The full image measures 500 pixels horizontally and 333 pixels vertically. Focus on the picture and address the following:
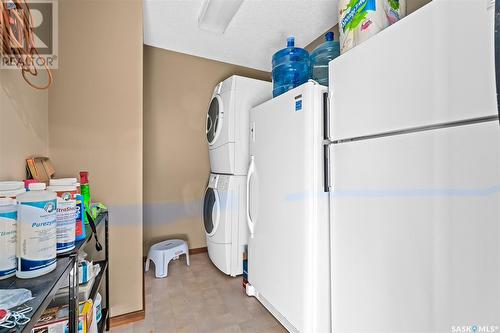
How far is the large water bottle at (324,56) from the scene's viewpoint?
1.66 meters

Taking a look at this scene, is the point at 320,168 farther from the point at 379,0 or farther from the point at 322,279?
the point at 379,0

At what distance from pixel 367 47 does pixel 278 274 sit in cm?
140

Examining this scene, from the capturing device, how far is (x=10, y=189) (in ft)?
2.42

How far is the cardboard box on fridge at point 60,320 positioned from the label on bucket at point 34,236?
39 cm

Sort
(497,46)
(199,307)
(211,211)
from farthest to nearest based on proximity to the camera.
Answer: (211,211)
(199,307)
(497,46)

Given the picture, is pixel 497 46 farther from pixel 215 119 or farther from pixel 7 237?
pixel 215 119

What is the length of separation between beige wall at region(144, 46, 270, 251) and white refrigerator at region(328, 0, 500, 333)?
206cm

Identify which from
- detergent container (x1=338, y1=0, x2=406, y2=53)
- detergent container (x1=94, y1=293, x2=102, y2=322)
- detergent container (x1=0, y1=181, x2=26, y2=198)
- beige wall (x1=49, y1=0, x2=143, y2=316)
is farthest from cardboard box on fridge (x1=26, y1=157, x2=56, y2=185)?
detergent container (x1=338, y1=0, x2=406, y2=53)

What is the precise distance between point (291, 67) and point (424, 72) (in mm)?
1145

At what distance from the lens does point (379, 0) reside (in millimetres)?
1107

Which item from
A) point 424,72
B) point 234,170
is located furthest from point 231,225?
point 424,72

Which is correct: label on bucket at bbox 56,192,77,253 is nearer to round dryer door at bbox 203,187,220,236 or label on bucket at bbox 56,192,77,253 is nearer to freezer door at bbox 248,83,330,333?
freezer door at bbox 248,83,330,333

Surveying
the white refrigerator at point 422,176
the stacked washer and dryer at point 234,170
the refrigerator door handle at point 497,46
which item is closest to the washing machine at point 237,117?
the stacked washer and dryer at point 234,170

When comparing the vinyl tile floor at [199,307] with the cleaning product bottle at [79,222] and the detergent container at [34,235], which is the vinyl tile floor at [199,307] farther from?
the detergent container at [34,235]
